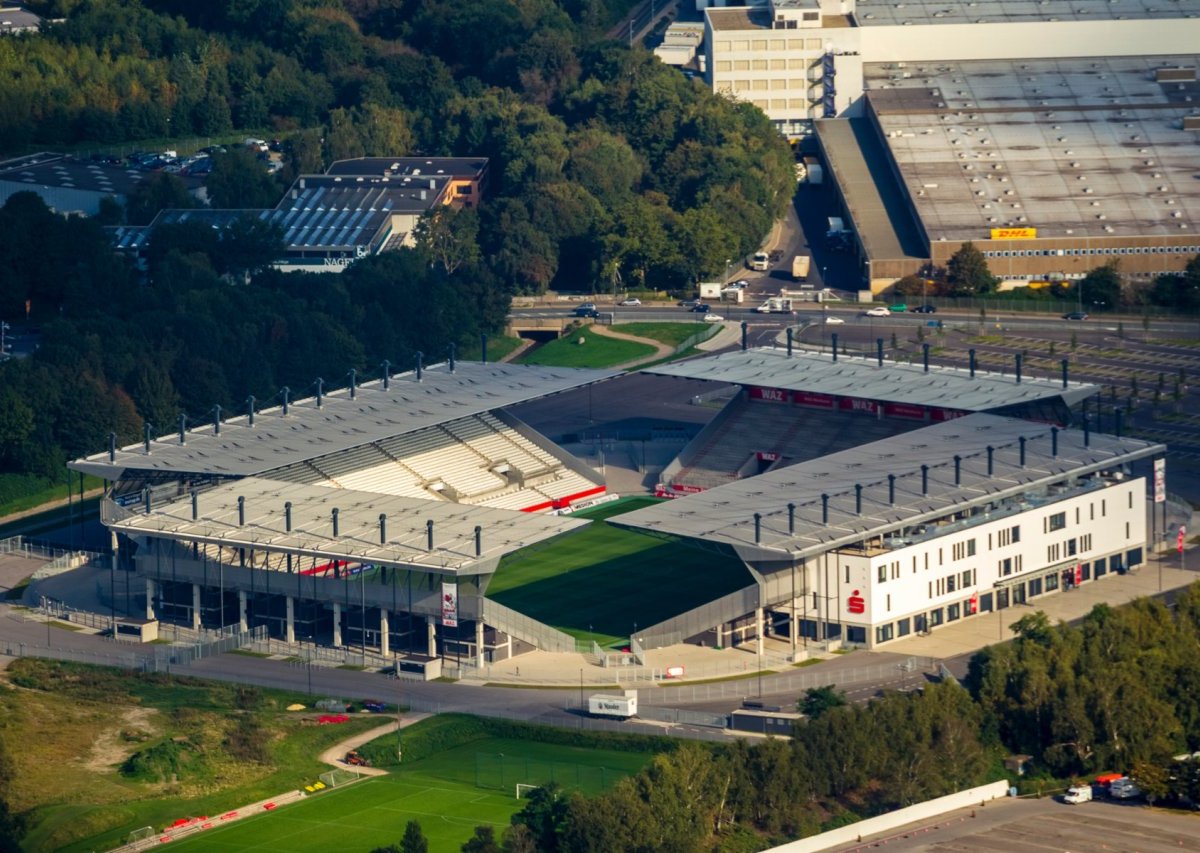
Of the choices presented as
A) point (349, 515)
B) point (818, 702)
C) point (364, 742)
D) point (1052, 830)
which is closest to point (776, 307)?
point (349, 515)

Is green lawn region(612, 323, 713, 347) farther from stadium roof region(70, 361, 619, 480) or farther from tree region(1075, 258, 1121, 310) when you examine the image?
stadium roof region(70, 361, 619, 480)

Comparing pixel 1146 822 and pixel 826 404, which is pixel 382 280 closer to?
pixel 826 404

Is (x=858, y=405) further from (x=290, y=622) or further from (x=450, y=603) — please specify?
(x=290, y=622)

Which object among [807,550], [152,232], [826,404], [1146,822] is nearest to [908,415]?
[826,404]

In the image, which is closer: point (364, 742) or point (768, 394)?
point (364, 742)

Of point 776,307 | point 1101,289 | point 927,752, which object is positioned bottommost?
point 927,752

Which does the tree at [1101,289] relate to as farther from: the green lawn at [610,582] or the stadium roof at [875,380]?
the green lawn at [610,582]
